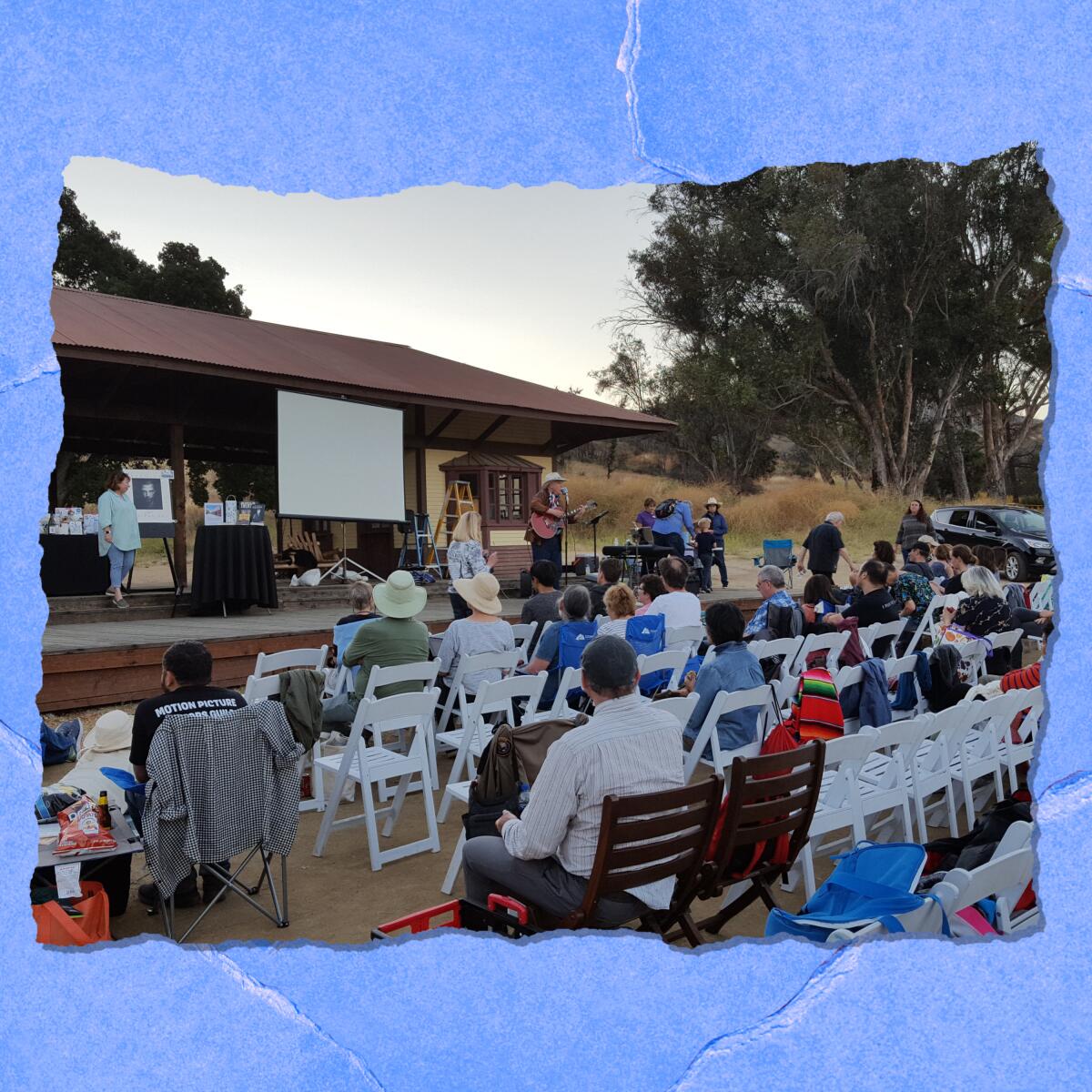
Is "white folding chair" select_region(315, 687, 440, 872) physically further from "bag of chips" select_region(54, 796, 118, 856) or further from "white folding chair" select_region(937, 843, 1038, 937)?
"white folding chair" select_region(937, 843, 1038, 937)

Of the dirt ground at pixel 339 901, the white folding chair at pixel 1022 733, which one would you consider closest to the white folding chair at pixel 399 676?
A: the dirt ground at pixel 339 901

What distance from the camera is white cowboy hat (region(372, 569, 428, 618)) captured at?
4902mm

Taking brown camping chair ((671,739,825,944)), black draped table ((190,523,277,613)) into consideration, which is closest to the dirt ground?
brown camping chair ((671,739,825,944))

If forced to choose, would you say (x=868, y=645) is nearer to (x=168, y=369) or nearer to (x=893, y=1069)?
(x=893, y=1069)

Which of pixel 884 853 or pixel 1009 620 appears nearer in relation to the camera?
pixel 884 853

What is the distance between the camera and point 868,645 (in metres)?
6.00

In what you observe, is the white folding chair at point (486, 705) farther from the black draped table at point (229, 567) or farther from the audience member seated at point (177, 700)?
the black draped table at point (229, 567)

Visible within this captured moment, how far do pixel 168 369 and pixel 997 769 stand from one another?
991cm

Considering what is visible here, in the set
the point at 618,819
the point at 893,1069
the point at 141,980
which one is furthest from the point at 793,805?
the point at 141,980

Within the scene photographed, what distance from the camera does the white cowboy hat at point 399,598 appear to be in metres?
4.90

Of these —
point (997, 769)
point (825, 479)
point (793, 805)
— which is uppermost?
point (825, 479)

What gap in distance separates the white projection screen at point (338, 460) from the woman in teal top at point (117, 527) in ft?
8.01

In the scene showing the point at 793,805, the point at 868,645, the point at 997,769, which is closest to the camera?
the point at 793,805

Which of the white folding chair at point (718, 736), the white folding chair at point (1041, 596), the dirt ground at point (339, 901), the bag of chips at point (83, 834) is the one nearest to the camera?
the bag of chips at point (83, 834)
